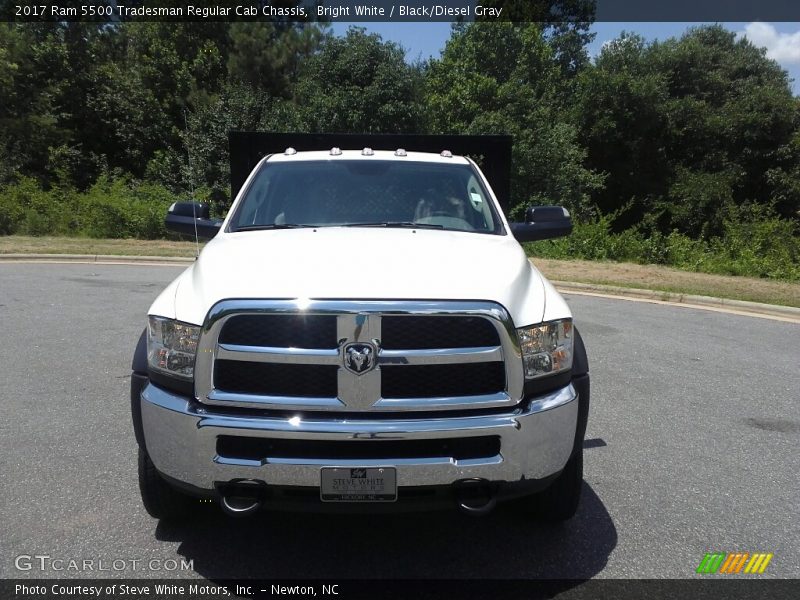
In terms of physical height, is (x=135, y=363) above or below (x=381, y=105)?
below

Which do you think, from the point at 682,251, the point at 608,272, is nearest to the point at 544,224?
the point at 608,272

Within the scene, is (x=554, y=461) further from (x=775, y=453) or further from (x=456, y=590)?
(x=775, y=453)

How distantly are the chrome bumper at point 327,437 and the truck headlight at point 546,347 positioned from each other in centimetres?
14

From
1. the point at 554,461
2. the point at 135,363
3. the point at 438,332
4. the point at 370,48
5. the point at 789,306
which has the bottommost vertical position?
the point at 789,306

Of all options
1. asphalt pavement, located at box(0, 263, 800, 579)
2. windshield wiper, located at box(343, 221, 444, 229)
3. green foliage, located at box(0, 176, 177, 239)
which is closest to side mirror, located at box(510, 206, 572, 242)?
windshield wiper, located at box(343, 221, 444, 229)

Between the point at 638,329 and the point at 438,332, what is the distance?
21.5 ft

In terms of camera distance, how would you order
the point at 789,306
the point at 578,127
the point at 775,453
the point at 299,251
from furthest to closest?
the point at 578,127 → the point at 789,306 → the point at 775,453 → the point at 299,251

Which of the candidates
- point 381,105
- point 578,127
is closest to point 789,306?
point 381,105

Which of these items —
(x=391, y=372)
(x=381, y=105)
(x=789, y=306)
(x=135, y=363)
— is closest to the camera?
(x=391, y=372)

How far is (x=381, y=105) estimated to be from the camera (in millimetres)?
25922

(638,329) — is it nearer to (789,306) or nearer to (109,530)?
(789,306)

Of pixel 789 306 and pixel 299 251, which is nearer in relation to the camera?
pixel 299 251

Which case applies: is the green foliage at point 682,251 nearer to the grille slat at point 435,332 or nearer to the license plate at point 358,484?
the grille slat at point 435,332

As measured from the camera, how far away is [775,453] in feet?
15.0
